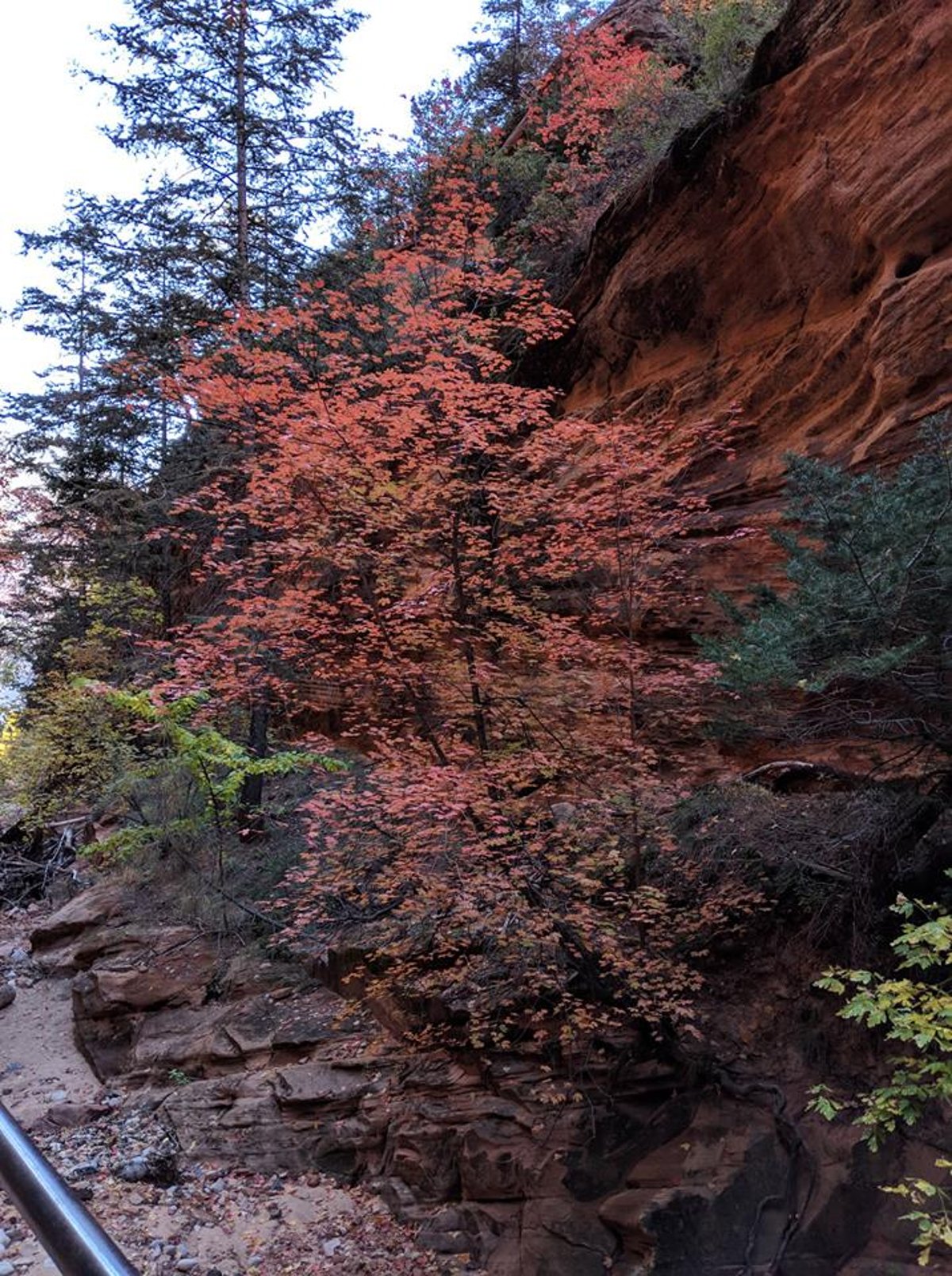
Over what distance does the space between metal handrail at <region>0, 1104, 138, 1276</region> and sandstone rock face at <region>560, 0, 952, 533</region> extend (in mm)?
7470

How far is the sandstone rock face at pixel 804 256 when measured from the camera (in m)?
6.83

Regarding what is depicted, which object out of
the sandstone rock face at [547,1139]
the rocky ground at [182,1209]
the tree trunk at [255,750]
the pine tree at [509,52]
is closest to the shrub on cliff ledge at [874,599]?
the sandstone rock face at [547,1139]

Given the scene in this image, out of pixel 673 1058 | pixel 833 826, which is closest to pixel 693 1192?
pixel 673 1058

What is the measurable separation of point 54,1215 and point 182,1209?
6886 mm

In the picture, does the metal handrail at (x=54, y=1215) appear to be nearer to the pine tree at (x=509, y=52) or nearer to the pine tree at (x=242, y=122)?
the pine tree at (x=242, y=122)

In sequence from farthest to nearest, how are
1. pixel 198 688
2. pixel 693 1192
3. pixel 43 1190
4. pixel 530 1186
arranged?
pixel 198 688 < pixel 530 1186 < pixel 693 1192 < pixel 43 1190

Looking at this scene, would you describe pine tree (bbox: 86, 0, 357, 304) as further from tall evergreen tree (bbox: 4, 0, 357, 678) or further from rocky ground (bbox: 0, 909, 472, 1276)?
rocky ground (bbox: 0, 909, 472, 1276)

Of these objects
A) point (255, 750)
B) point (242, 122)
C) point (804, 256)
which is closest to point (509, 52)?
point (242, 122)

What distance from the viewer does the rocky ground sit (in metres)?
5.69

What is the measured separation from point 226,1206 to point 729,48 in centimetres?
1385

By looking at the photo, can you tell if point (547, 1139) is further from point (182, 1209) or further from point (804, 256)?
point (804, 256)

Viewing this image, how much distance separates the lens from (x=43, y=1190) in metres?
1.09

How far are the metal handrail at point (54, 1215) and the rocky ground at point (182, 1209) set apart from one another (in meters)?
5.12

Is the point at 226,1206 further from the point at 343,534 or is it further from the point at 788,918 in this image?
the point at 343,534
